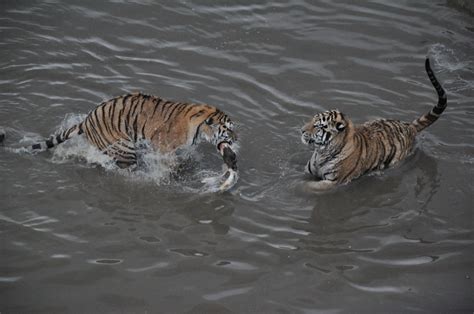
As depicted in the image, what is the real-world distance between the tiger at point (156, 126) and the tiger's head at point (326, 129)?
686 mm

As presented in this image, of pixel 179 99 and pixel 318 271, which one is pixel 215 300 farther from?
pixel 179 99

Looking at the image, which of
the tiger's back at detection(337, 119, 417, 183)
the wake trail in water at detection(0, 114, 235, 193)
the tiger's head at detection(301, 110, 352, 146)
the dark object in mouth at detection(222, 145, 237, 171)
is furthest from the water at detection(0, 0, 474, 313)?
the tiger's head at detection(301, 110, 352, 146)

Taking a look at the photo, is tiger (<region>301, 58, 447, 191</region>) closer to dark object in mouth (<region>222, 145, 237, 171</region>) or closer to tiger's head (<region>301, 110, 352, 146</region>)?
tiger's head (<region>301, 110, 352, 146</region>)

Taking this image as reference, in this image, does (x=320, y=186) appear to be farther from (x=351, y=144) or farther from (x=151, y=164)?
(x=151, y=164)

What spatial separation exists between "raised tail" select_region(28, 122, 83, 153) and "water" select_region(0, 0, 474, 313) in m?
0.11

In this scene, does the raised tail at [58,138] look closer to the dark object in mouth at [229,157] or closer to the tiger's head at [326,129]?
the dark object in mouth at [229,157]

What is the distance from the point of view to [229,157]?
5.46 m

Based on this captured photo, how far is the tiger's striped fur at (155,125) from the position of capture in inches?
218

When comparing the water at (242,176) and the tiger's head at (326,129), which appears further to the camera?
the tiger's head at (326,129)

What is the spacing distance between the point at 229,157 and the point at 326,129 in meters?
0.89

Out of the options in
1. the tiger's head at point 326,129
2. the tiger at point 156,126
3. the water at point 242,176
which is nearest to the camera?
the water at point 242,176

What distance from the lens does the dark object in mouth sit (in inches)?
215

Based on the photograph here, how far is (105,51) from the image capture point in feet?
24.7

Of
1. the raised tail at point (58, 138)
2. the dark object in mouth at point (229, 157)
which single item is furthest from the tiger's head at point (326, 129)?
the raised tail at point (58, 138)
